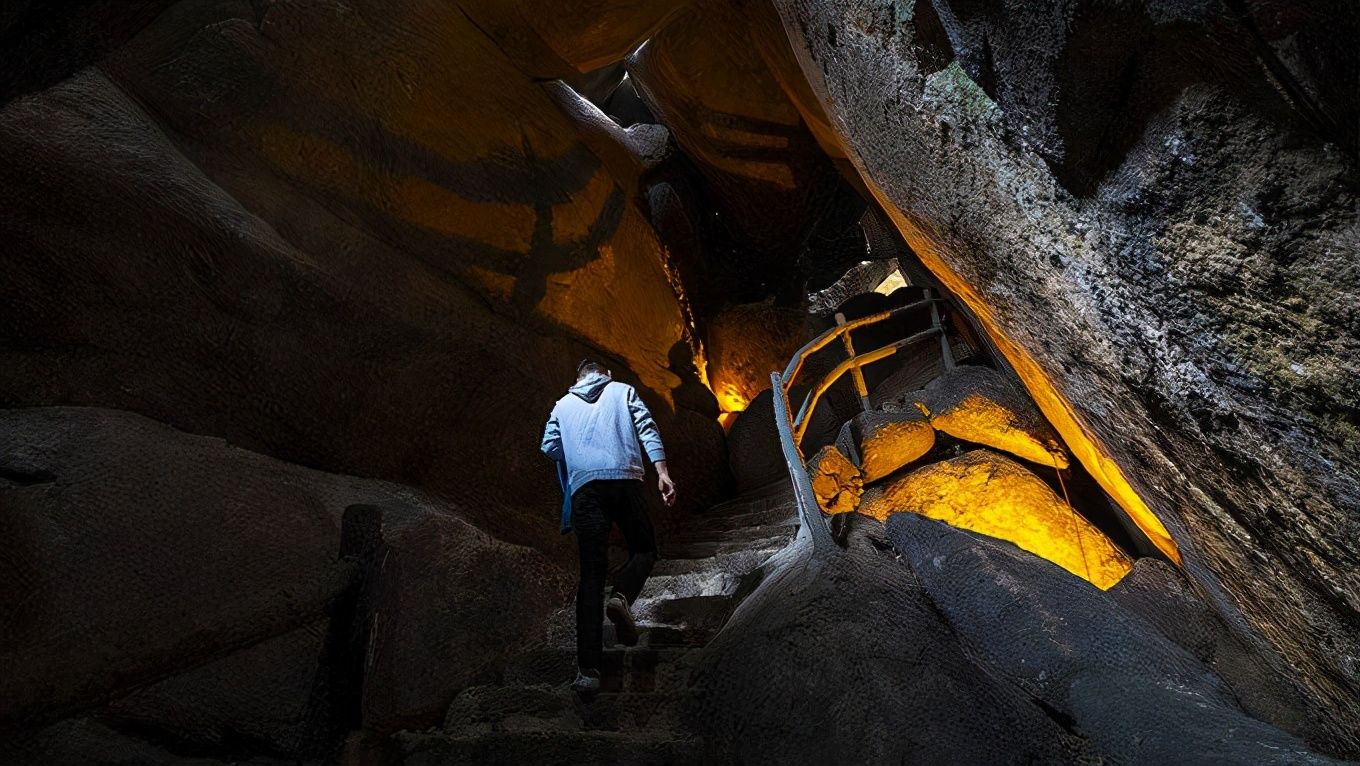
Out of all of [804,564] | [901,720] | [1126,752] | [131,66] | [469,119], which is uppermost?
[469,119]

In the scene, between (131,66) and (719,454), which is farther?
(719,454)

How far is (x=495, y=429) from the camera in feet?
21.9

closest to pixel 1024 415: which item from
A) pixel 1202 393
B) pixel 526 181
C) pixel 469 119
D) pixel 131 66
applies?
pixel 1202 393

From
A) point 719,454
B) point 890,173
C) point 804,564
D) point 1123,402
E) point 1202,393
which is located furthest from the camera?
point 719,454

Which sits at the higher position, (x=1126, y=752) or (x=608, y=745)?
(x=608, y=745)

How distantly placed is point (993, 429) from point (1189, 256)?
522cm

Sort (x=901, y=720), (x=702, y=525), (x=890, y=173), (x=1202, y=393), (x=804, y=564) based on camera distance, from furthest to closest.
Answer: (x=702, y=525) → (x=890, y=173) → (x=804, y=564) → (x=901, y=720) → (x=1202, y=393)

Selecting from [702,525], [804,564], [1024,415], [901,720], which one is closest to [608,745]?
[901,720]

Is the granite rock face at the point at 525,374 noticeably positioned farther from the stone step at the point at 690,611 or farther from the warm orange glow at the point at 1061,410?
the stone step at the point at 690,611

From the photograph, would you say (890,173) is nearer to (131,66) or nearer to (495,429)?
(495,429)

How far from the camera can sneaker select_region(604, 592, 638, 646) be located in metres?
3.70

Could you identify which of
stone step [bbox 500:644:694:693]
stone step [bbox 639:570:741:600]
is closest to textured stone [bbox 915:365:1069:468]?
stone step [bbox 639:570:741:600]

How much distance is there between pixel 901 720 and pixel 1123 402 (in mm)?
1752

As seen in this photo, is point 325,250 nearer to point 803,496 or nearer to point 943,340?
point 803,496
